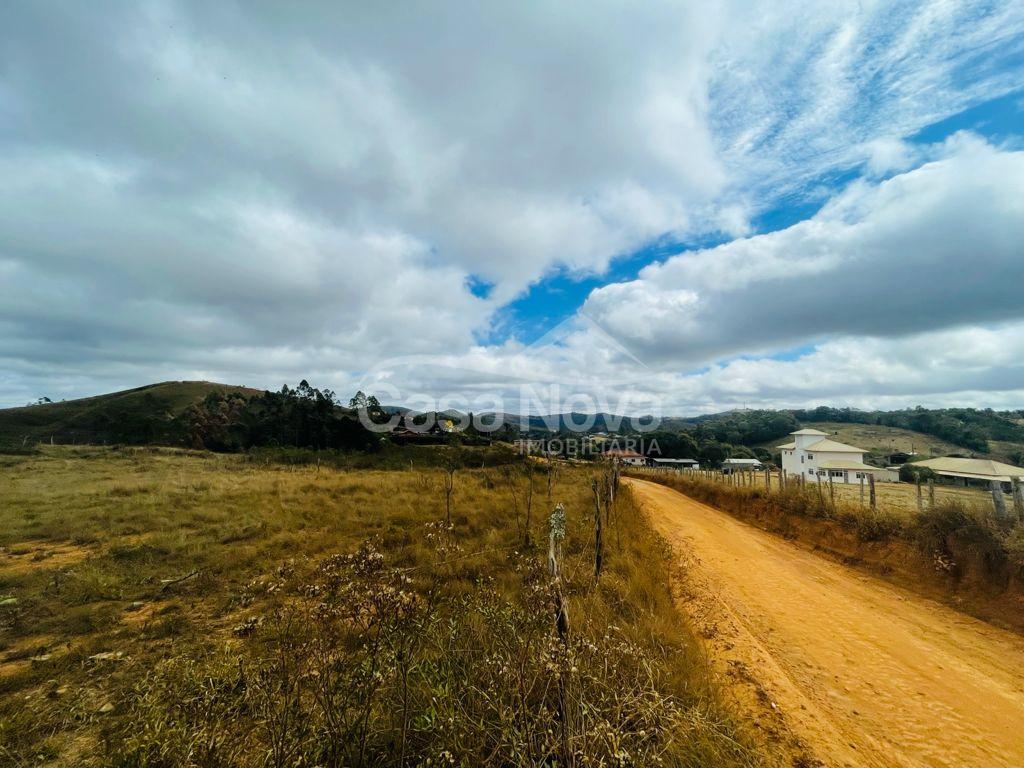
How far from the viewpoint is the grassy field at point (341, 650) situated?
2.48 meters

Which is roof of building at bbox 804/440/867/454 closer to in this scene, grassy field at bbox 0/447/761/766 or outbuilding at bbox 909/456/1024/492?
outbuilding at bbox 909/456/1024/492

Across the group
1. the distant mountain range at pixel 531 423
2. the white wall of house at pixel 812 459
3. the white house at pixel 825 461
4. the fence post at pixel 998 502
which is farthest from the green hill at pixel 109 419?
the white wall of house at pixel 812 459

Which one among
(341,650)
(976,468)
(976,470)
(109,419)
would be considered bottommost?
(976,470)

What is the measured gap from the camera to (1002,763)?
3.30 m

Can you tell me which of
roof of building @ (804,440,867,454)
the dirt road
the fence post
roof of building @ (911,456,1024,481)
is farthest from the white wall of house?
the dirt road

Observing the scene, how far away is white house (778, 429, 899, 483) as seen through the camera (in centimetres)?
3956

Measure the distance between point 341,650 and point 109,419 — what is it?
6878 centimetres

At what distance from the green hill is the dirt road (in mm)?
44514

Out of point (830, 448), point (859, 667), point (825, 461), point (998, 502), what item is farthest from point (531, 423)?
point (859, 667)

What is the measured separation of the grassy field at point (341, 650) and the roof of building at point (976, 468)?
33.3 m

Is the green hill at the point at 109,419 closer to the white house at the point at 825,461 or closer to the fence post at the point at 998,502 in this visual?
the fence post at the point at 998,502

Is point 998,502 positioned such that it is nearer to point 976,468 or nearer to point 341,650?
point 341,650

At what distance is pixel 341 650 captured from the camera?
3.63 meters

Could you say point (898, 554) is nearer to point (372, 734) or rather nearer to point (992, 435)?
point (372, 734)
